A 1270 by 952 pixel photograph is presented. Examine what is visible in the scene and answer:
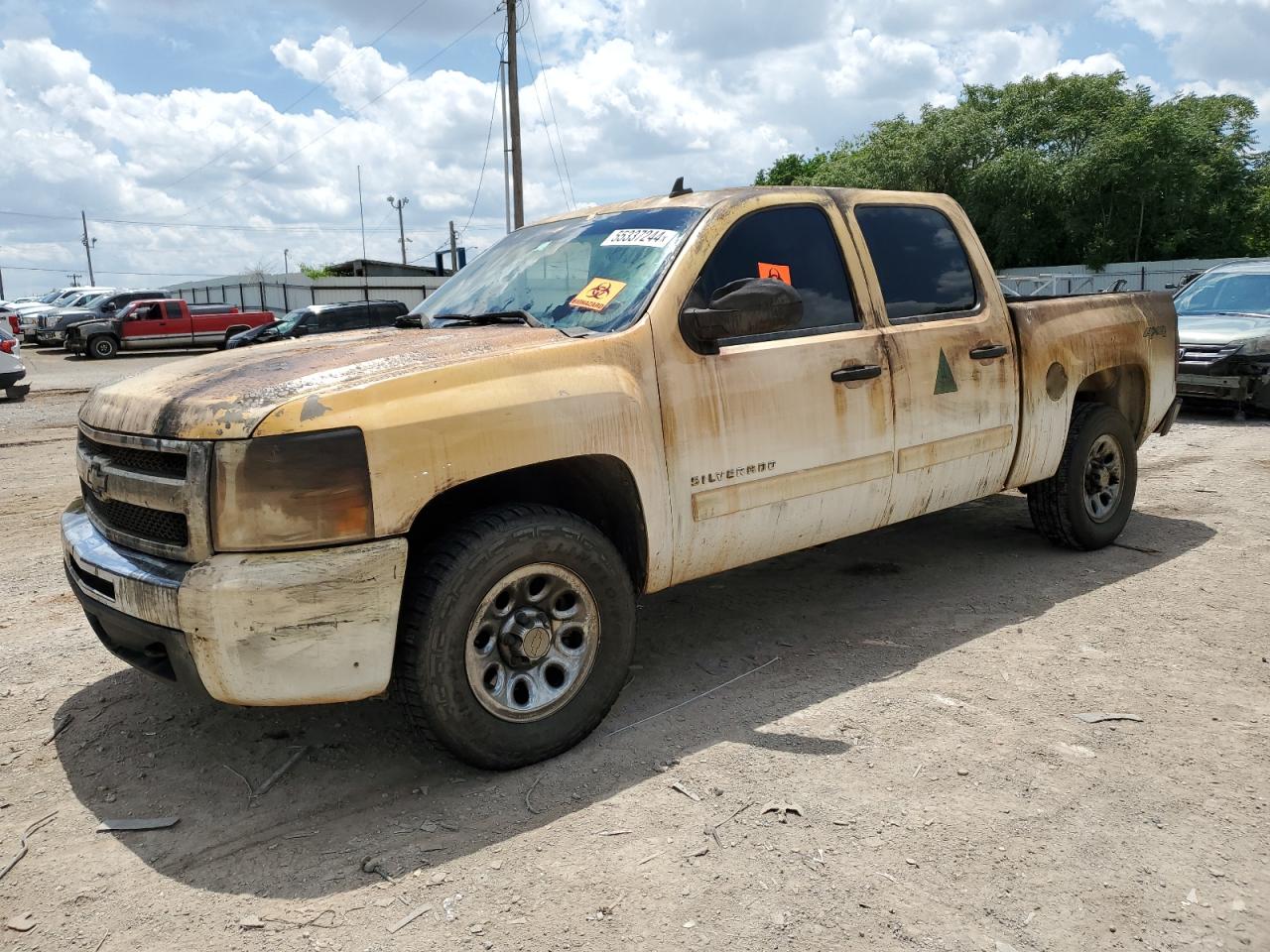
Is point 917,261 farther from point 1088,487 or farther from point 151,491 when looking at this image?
point 151,491

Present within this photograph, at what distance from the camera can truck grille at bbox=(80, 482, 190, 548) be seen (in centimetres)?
304

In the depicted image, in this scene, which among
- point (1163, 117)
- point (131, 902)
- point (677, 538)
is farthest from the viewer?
point (1163, 117)

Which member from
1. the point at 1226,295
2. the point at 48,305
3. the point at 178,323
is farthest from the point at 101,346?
the point at 1226,295

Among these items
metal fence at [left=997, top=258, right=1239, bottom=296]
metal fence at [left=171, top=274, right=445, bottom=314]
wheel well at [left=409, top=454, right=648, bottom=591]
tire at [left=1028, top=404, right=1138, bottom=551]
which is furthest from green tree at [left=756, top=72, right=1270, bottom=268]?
wheel well at [left=409, top=454, right=648, bottom=591]

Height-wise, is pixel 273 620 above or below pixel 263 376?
below

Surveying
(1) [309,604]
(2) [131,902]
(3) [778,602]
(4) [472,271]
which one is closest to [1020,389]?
(3) [778,602]

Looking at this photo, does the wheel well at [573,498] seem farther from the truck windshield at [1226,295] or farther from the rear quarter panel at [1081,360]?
the truck windshield at [1226,295]

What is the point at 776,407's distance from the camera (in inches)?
155

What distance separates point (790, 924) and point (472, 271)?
10.5 feet

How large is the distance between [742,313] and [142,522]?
2.09 meters

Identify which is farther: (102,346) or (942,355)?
(102,346)

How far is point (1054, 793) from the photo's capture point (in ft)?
10.4

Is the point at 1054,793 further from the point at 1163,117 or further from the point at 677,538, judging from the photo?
the point at 1163,117

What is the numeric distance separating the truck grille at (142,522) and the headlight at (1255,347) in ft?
34.1
